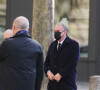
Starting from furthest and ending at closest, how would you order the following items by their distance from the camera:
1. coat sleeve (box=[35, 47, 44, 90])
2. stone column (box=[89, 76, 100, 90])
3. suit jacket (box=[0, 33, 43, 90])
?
stone column (box=[89, 76, 100, 90]) → coat sleeve (box=[35, 47, 44, 90]) → suit jacket (box=[0, 33, 43, 90])

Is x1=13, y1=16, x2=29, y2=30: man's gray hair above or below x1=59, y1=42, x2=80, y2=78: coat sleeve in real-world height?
above

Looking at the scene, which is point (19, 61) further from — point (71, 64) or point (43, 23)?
point (43, 23)

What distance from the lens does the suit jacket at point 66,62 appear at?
6227 mm

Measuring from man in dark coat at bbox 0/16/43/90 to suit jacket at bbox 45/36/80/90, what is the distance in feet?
3.66

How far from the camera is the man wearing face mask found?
6.22 meters

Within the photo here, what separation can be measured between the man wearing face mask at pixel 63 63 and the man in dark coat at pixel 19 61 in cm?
109

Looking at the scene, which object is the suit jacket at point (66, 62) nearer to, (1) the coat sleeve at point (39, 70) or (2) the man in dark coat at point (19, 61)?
(1) the coat sleeve at point (39, 70)

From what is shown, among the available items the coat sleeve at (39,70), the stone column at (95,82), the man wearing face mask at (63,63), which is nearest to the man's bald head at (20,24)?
the coat sleeve at (39,70)

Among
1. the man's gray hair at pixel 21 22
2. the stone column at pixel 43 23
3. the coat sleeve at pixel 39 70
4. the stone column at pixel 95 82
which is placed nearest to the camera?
the man's gray hair at pixel 21 22

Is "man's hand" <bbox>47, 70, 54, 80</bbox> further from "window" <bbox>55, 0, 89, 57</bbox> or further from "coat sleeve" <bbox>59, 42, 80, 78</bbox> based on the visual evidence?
"window" <bbox>55, 0, 89, 57</bbox>

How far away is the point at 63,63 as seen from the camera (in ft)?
20.5

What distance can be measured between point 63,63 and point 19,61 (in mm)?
1375

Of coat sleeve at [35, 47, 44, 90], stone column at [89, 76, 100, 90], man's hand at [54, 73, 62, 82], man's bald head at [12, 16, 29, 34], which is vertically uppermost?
man's bald head at [12, 16, 29, 34]

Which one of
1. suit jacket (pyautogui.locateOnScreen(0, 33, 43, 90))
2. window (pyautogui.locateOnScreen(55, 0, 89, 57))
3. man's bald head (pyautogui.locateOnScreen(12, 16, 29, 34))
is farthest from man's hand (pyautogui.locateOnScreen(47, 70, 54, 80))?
window (pyautogui.locateOnScreen(55, 0, 89, 57))
